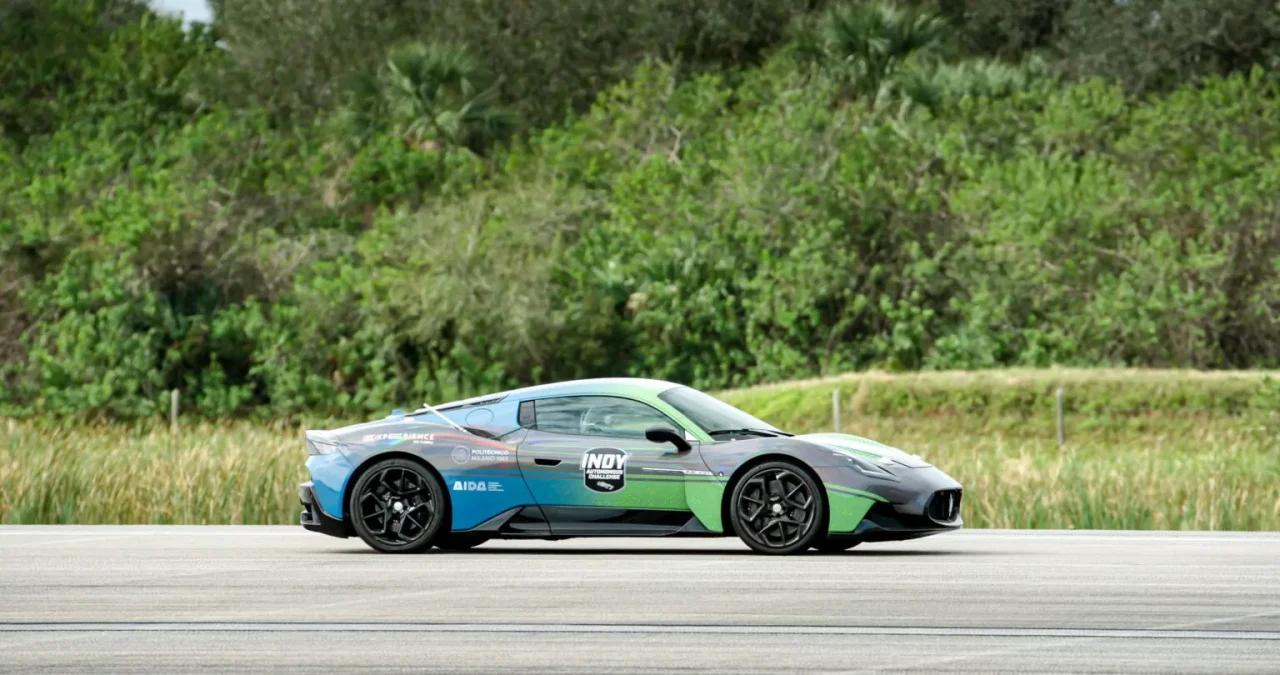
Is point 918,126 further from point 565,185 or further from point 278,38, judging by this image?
point 278,38

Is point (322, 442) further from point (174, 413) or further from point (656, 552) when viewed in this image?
point (174, 413)

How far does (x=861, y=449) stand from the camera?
1352 centimetres

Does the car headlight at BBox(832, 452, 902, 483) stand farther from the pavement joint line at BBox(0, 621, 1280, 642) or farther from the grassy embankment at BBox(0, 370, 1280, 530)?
the grassy embankment at BBox(0, 370, 1280, 530)

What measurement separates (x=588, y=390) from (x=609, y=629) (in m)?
4.54

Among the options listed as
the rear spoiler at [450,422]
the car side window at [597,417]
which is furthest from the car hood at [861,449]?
the rear spoiler at [450,422]

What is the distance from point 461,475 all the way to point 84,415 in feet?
99.9

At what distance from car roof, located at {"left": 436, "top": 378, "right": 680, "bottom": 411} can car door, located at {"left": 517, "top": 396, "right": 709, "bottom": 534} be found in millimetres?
69

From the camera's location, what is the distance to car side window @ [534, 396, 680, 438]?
13.8 meters

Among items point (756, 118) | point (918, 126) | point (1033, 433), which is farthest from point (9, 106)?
point (1033, 433)

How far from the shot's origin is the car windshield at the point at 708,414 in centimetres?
1384

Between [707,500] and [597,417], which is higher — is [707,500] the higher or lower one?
the lower one

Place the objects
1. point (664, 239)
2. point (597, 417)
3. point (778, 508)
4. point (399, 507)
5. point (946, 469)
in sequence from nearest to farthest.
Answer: point (778, 508) → point (597, 417) → point (399, 507) → point (946, 469) → point (664, 239)

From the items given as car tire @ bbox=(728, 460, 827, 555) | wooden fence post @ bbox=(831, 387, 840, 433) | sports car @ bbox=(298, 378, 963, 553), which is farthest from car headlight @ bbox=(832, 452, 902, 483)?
wooden fence post @ bbox=(831, 387, 840, 433)

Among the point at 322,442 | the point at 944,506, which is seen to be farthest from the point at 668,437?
the point at 322,442
